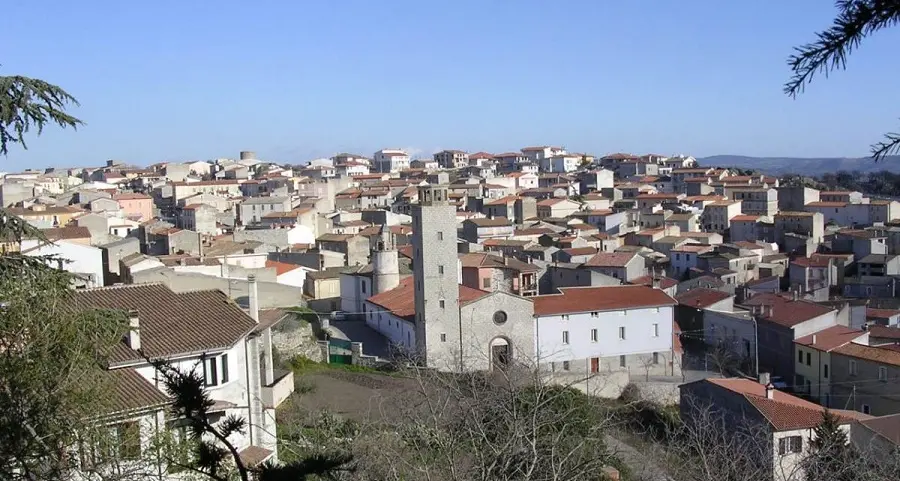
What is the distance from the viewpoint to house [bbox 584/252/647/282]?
145 ft

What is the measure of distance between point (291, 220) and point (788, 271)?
99.4ft

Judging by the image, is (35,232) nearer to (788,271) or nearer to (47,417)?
(47,417)

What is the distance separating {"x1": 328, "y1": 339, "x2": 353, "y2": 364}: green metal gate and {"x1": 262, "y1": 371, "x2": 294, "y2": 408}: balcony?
214 inches

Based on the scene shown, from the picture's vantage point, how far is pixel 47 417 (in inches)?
278

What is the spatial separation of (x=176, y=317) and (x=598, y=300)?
728 inches

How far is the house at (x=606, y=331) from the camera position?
30.3 m

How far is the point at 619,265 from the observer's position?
145 feet

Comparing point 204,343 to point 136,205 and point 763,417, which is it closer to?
point 763,417

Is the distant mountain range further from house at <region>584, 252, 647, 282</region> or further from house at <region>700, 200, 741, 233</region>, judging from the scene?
house at <region>584, 252, 647, 282</region>

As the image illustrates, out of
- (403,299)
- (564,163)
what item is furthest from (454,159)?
(403,299)

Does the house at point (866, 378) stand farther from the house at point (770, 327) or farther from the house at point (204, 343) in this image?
the house at point (204, 343)

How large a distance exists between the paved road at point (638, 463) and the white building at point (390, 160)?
354 ft

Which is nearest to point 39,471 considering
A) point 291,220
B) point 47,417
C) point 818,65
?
point 47,417

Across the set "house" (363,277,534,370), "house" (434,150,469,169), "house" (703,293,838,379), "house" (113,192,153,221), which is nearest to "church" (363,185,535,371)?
"house" (363,277,534,370)
